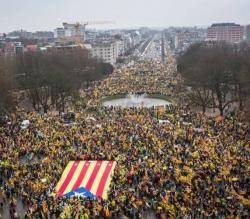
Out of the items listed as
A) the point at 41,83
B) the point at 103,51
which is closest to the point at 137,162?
the point at 41,83

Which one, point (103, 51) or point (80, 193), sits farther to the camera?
point (103, 51)

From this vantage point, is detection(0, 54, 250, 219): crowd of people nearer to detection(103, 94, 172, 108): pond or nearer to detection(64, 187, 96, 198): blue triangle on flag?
detection(64, 187, 96, 198): blue triangle on flag

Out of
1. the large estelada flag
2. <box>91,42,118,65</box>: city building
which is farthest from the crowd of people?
<box>91,42,118,65</box>: city building

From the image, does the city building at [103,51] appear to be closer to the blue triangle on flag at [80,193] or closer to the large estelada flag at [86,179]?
the large estelada flag at [86,179]

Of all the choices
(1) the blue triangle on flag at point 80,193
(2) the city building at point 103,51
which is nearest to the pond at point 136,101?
(1) the blue triangle on flag at point 80,193

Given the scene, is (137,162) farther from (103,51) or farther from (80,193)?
(103,51)

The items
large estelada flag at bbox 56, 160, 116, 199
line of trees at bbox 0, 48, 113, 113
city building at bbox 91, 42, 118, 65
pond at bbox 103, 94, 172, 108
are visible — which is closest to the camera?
large estelada flag at bbox 56, 160, 116, 199

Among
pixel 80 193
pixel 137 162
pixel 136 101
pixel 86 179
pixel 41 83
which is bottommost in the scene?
pixel 136 101
